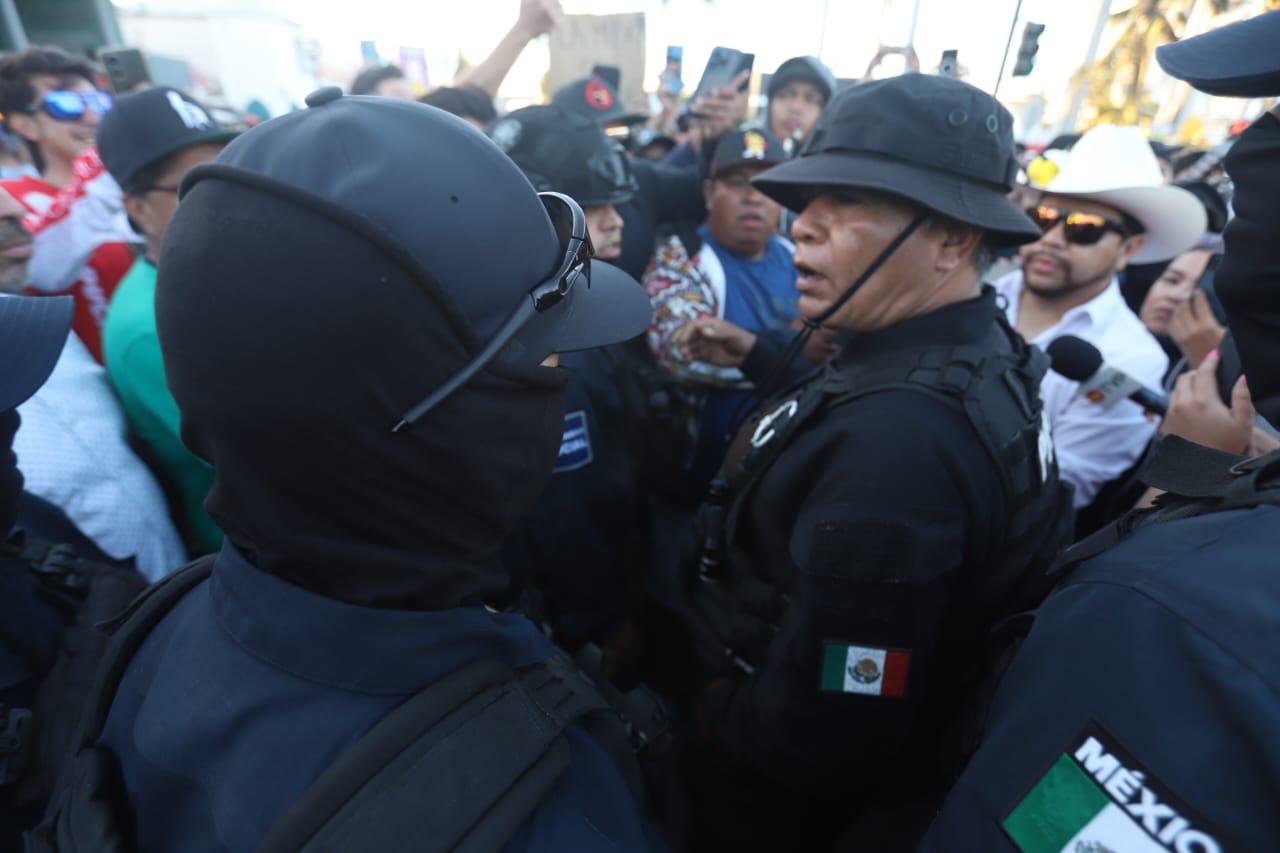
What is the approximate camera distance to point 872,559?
1398mm

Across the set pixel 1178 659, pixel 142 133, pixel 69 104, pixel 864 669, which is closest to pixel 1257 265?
pixel 1178 659

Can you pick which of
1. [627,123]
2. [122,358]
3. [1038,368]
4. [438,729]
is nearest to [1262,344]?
[1038,368]

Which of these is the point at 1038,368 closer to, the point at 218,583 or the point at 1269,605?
the point at 1269,605

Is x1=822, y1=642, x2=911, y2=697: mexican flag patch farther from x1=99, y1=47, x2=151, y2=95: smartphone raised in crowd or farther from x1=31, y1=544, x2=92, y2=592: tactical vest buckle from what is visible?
x1=99, y1=47, x2=151, y2=95: smartphone raised in crowd

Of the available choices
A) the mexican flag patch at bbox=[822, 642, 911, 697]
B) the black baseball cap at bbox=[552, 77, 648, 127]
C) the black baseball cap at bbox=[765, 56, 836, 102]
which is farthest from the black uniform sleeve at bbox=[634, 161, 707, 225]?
the mexican flag patch at bbox=[822, 642, 911, 697]

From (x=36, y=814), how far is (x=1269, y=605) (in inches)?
75.6

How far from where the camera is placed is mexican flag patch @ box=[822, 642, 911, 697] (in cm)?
147

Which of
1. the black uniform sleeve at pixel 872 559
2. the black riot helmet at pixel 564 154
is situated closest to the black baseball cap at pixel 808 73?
the black riot helmet at pixel 564 154

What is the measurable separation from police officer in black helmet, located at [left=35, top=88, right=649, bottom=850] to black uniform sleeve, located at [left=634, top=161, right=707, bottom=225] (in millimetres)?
3148

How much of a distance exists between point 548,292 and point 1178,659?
888 mm

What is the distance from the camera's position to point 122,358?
78.6 inches

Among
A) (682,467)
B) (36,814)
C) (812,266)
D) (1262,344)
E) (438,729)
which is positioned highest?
(1262,344)

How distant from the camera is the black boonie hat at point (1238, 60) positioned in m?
0.91

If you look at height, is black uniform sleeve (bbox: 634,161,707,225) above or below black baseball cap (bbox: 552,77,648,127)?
below
